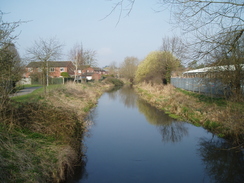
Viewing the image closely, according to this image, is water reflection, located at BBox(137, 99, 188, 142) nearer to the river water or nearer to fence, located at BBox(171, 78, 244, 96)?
the river water

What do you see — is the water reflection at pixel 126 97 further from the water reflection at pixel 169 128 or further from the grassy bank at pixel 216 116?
the water reflection at pixel 169 128

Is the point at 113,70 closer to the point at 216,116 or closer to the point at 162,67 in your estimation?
the point at 162,67

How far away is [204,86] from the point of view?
665 inches

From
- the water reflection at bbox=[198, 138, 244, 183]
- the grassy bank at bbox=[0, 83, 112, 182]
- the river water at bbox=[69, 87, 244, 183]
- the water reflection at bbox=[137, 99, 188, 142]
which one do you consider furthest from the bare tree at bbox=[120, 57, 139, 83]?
the grassy bank at bbox=[0, 83, 112, 182]

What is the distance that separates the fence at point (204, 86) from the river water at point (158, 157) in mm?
3368

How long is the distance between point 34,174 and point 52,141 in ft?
6.44

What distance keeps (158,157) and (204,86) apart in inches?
431

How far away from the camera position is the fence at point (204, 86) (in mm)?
13297

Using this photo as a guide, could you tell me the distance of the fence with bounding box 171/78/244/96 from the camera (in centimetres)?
1330

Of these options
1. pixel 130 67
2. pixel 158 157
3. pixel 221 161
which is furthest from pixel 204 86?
pixel 130 67

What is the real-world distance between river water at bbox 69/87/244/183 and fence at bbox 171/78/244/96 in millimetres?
3368

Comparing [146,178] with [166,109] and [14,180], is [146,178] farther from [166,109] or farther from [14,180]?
[166,109]

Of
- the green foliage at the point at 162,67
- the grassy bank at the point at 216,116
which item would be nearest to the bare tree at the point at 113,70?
the green foliage at the point at 162,67

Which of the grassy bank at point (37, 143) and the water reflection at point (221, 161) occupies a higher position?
the grassy bank at point (37, 143)
